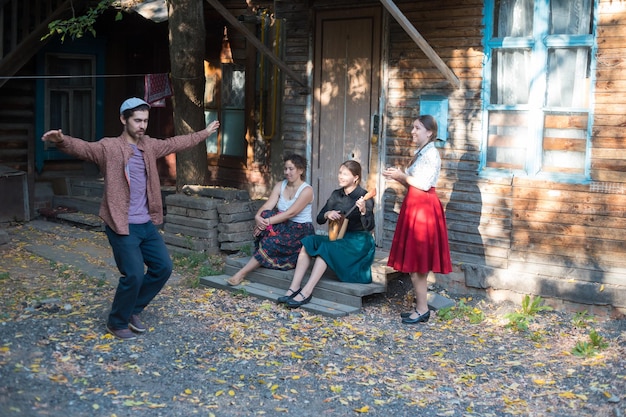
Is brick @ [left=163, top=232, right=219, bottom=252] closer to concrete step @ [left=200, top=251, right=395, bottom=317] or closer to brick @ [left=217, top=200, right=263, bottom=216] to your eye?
brick @ [left=217, top=200, right=263, bottom=216]

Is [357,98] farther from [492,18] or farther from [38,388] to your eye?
[38,388]

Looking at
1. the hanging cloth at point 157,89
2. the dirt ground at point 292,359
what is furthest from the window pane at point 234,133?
the dirt ground at point 292,359

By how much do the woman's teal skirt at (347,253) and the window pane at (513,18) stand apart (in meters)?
2.64

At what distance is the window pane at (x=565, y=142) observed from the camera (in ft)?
27.2

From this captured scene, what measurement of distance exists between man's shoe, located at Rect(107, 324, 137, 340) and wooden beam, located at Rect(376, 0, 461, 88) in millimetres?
3999

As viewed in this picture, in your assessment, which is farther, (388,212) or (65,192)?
(65,192)

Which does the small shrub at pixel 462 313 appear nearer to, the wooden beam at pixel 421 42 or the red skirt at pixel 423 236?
the red skirt at pixel 423 236

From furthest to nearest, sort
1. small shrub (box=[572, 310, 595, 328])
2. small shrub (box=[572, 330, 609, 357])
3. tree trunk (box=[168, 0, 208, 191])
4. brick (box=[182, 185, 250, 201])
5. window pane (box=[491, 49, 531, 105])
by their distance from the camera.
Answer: tree trunk (box=[168, 0, 208, 191]) < brick (box=[182, 185, 250, 201]) < window pane (box=[491, 49, 531, 105]) < small shrub (box=[572, 310, 595, 328]) < small shrub (box=[572, 330, 609, 357])

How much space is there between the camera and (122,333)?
6852 millimetres

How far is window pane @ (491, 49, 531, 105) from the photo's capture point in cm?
863

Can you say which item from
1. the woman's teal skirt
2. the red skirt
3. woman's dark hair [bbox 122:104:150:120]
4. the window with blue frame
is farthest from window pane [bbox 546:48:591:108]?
woman's dark hair [bbox 122:104:150:120]

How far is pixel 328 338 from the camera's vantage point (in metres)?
7.14

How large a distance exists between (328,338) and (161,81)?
7.26m

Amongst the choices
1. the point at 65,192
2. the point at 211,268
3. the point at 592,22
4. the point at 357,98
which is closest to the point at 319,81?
the point at 357,98
